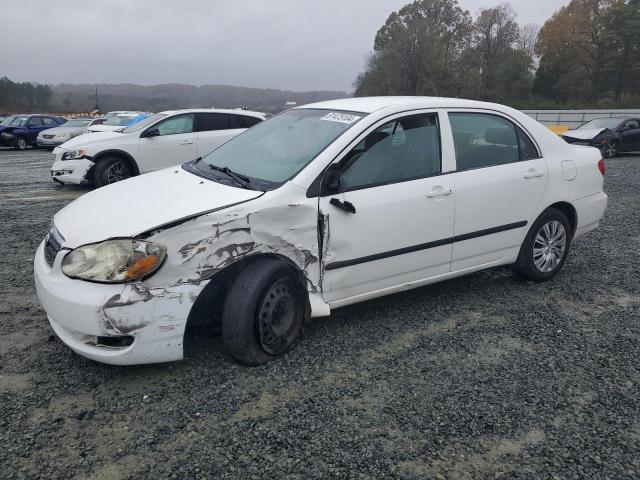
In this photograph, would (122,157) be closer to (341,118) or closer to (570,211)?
(341,118)

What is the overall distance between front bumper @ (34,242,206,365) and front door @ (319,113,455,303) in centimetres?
91

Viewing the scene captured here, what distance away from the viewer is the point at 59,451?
92.9 inches

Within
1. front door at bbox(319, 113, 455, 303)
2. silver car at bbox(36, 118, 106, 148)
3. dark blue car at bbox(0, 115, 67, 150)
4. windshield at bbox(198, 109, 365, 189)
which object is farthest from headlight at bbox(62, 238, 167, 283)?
dark blue car at bbox(0, 115, 67, 150)

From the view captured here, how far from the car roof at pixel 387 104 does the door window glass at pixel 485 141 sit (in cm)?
10

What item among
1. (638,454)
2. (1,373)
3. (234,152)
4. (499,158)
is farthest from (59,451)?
(499,158)

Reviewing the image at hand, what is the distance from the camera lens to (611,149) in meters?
16.2

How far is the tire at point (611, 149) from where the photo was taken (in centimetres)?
1612

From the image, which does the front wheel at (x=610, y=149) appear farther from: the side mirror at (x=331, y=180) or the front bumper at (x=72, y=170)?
the side mirror at (x=331, y=180)

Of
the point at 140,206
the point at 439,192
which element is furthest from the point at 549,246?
the point at 140,206

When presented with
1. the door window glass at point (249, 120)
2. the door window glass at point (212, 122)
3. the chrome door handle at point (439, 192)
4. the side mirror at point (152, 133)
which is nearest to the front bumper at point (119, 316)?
the chrome door handle at point (439, 192)

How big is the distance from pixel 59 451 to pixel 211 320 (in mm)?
1123

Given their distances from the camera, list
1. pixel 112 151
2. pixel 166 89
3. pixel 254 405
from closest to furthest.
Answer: pixel 254 405
pixel 112 151
pixel 166 89

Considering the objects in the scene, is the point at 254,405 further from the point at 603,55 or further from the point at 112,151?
the point at 603,55

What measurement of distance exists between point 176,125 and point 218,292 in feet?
23.6
